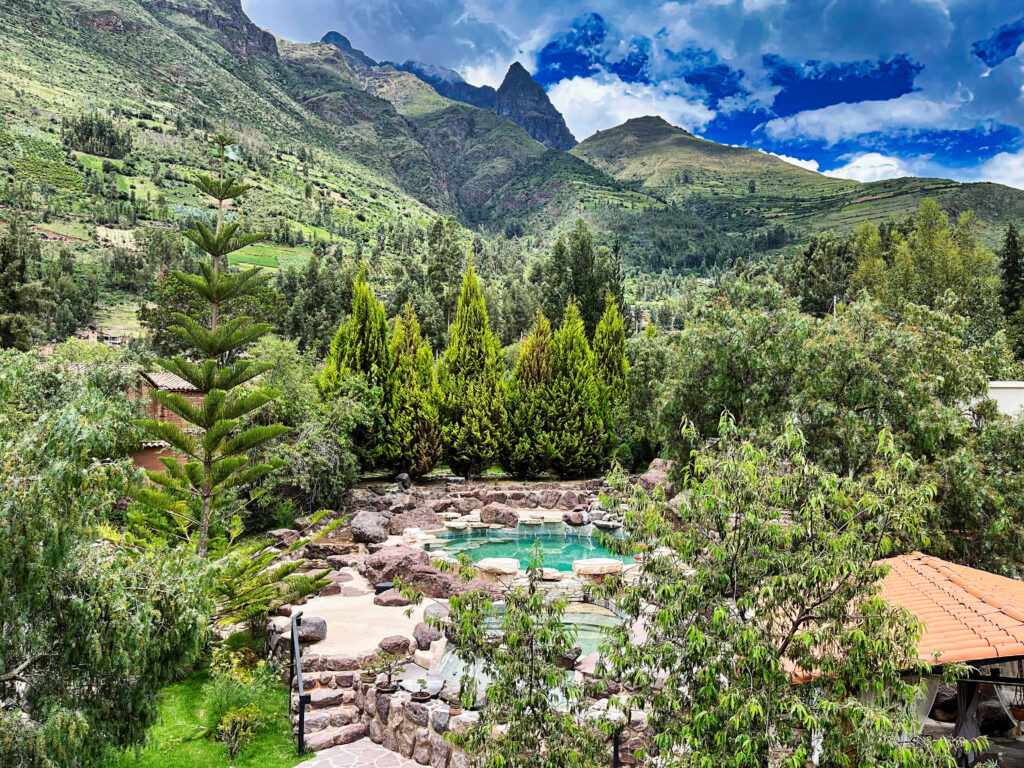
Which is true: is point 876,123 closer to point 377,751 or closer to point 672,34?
point 672,34

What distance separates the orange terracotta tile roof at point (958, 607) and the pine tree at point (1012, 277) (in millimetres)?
38645

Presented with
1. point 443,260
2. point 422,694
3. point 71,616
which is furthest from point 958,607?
point 443,260

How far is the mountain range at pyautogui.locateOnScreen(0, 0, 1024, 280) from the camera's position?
281 ft

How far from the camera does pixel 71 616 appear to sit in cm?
391

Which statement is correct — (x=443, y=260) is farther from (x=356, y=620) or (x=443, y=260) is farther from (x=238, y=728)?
(x=238, y=728)

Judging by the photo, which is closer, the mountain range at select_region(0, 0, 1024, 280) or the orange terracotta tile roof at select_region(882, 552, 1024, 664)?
the orange terracotta tile roof at select_region(882, 552, 1024, 664)

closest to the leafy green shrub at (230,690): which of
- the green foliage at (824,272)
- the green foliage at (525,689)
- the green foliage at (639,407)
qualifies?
the green foliage at (525,689)

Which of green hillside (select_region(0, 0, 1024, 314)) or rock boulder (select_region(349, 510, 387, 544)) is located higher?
green hillside (select_region(0, 0, 1024, 314))

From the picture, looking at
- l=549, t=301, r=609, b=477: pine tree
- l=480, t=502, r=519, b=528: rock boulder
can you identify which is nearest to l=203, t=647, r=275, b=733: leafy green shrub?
l=480, t=502, r=519, b=528: rock boulder

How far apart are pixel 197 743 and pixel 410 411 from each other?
1355 centimetres

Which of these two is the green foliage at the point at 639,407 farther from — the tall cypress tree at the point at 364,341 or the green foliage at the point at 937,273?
the green foliage at the point at 937,273

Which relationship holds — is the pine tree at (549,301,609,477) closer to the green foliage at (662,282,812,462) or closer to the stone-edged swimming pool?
the stone-edged swimming pool

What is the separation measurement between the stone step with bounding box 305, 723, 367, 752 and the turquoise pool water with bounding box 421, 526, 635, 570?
24.8 ft

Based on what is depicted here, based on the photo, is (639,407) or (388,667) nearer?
(388,667)
